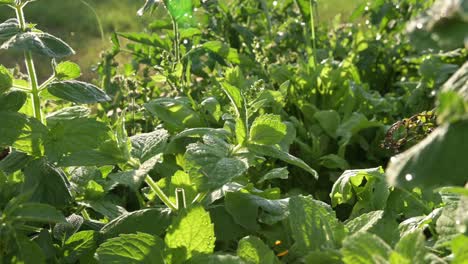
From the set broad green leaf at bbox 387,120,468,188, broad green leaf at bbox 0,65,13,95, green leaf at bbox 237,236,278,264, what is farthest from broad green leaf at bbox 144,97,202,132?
broad green leaf at bbox 387,120,468,188

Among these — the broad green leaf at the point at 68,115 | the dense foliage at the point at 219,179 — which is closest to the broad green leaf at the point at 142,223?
the dense foliage at the point at 219,179

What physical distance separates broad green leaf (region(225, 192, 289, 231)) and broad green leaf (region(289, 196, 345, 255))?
0.12 metres

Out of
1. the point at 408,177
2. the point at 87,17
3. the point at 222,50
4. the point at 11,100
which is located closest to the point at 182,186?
the point at 11,100

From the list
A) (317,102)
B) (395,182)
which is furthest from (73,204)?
(317,102)

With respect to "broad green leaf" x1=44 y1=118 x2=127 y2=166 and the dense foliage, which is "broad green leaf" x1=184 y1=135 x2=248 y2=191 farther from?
"broad green leaf" x1=44 y1=118 x2=127 y2=166

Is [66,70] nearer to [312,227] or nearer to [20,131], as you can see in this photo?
[20,131]

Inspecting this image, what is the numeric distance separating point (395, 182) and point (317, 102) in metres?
1.43

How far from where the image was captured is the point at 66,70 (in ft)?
3.87

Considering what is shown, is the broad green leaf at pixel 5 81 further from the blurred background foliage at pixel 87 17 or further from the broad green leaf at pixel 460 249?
the blurred background foliage at pixel 87 17

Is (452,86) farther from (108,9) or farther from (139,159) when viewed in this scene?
(108,9)

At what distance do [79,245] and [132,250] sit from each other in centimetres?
17

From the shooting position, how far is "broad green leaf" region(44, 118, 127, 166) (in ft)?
3.42

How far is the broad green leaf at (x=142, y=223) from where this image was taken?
3.40 feet

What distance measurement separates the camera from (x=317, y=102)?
2.00 m
